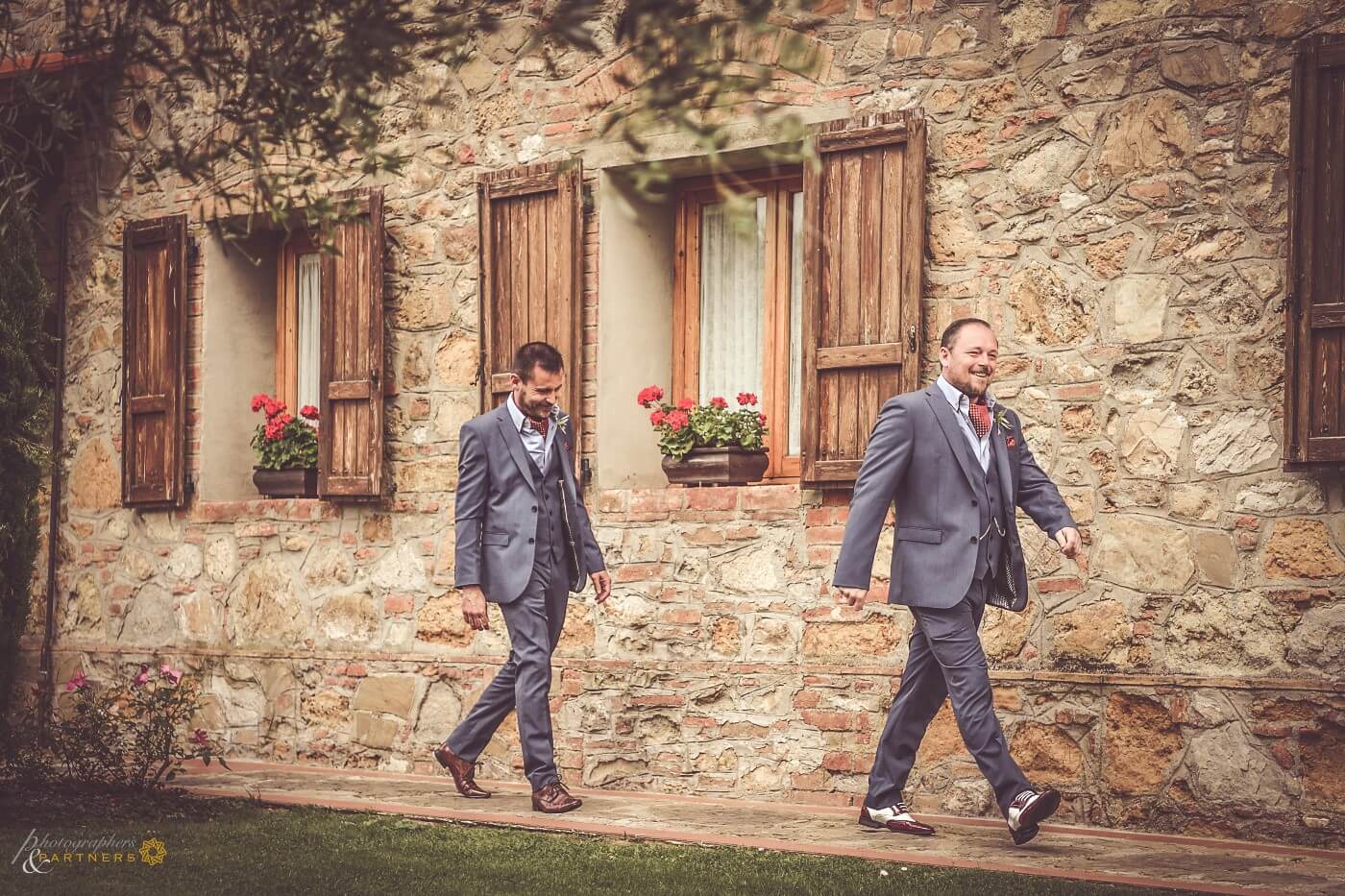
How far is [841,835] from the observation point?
6.70 metres

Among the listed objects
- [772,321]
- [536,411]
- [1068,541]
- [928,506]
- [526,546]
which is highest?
[772,321]

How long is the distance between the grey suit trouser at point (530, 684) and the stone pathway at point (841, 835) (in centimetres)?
24

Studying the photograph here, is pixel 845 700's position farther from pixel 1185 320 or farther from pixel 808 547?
pixel 1185 320

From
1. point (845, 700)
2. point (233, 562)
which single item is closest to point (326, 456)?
point (233, 562)

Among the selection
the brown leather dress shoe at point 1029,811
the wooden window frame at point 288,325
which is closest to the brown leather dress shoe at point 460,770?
the brown leather dress shoe at point 1029,811

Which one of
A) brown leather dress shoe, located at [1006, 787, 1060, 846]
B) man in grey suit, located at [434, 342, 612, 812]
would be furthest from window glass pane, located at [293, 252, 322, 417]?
brown leather dress shoe, located at [1006, 787, 1060, 846]

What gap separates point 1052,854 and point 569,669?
122 inches

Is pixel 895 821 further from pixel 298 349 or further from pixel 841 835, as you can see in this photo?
pixel 298 349

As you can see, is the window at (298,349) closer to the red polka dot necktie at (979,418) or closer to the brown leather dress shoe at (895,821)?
the brown leather dress shoe at (895,821)

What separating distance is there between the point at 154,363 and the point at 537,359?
4.06 meters

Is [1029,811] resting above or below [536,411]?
below

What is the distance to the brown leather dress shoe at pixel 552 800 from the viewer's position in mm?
7215

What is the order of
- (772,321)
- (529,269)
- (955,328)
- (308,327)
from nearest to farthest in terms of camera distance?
(955,328)
(772,321)
(529,269)
(308,327)

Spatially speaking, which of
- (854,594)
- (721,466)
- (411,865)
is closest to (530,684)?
(411,865)
